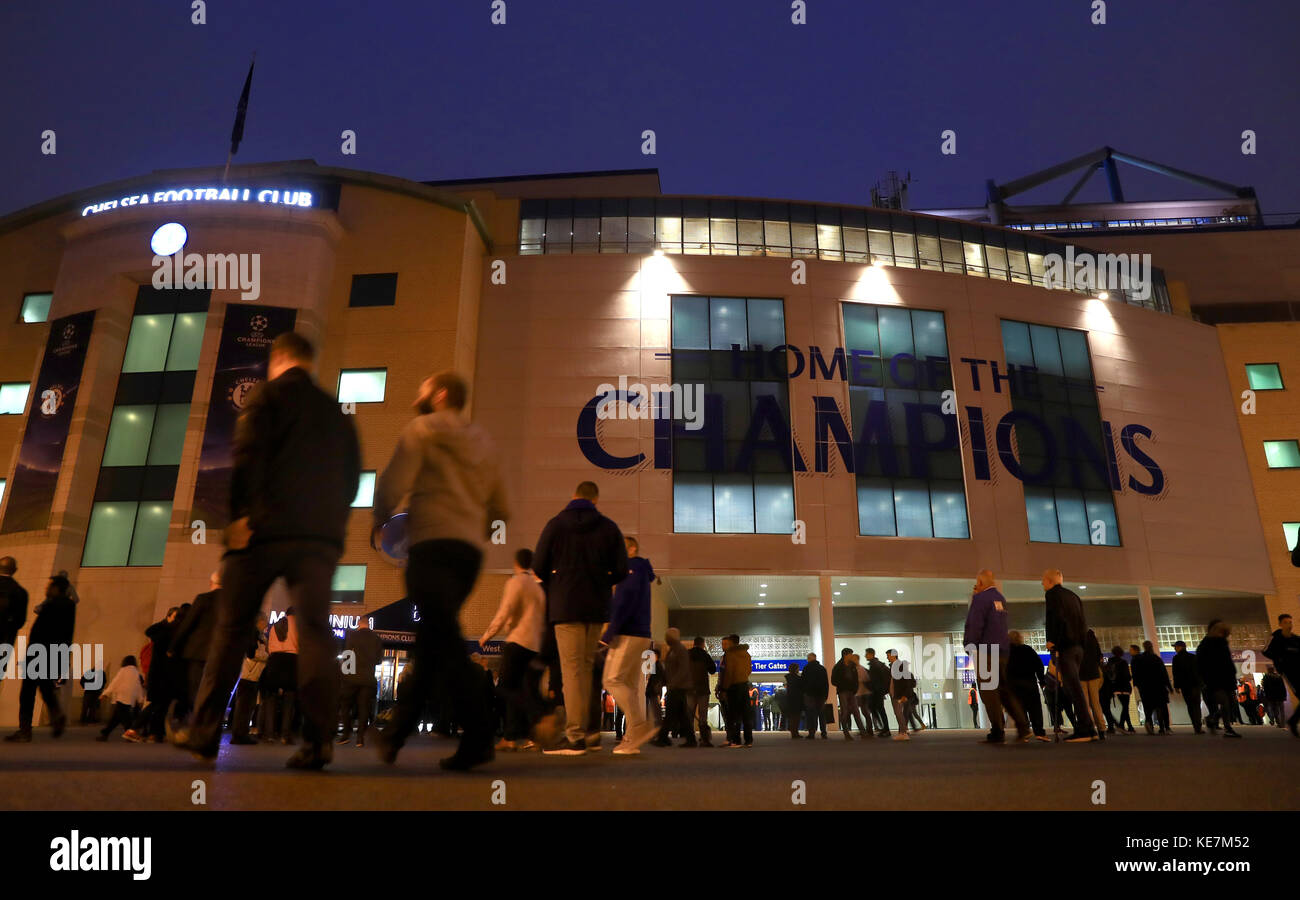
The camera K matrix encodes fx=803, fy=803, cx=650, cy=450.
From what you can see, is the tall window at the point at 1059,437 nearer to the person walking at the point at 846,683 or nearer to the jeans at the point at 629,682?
the person walking at the point at 846,683

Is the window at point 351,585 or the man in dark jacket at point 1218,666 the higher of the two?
the window at point 351,585

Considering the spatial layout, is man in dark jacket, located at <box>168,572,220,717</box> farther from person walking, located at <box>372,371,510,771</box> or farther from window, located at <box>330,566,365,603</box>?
window, located at <box>330,566,365,603</box>

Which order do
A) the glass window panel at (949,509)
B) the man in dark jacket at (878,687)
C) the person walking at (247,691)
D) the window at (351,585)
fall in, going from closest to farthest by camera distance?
the person walking at (247,691) < the man in dark jacket at (878,687) < the window at (351,585) < the glass window panel at (949,509)

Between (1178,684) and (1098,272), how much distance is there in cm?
2430

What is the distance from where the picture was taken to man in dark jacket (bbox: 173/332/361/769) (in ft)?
13.2

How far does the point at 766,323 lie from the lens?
94.8ft

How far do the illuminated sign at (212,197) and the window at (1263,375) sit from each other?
38.6 metres

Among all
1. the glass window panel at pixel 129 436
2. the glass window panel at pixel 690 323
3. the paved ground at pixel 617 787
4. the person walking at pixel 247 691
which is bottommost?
the paved ground at pixel 617 787

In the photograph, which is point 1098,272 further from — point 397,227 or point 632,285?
point 397,227

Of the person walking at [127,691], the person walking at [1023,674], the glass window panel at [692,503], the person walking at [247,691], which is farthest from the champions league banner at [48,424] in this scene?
the person walking at [1023,674]

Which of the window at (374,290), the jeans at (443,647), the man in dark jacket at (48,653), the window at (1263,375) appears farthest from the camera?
the window at (1263,375)

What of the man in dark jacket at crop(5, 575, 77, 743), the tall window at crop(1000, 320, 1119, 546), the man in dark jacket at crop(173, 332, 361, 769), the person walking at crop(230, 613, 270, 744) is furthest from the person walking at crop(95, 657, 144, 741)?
the tall window at crop(1000, 320, 1119, 546)

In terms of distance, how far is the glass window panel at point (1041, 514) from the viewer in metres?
28.2
